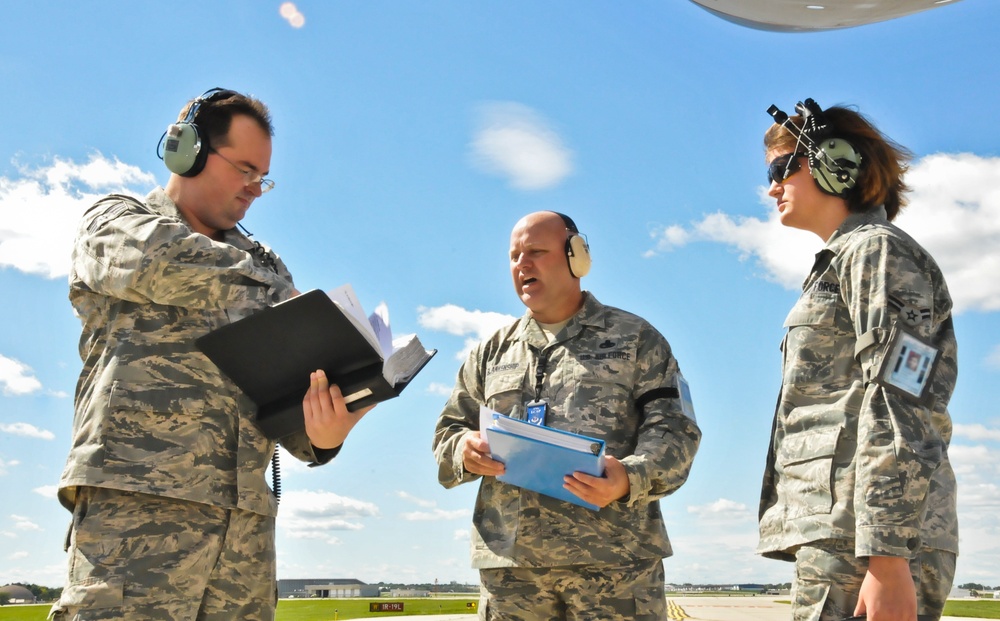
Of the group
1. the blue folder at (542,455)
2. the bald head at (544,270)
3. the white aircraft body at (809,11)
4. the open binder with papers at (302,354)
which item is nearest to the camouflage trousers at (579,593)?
the blue folder at (542,455)

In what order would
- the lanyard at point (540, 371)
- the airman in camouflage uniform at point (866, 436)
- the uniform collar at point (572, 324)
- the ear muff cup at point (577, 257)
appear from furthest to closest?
1. the ear muff cup at point (577, 257)
2. the uniform collar at point (572, 324)
3. the lanyard at point (540, 371)
4. the airman in camouflage uniform at point (866, 436)

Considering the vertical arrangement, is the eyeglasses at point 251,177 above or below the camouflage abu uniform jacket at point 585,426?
above

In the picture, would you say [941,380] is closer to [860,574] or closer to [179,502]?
[860,574]

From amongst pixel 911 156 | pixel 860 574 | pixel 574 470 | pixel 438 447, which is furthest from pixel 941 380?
pixel 438 447

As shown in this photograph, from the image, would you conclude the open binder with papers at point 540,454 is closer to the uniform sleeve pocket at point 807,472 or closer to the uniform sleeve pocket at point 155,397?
the uniform sleeve pocket at point 807,472

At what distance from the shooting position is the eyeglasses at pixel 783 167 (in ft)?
11.9

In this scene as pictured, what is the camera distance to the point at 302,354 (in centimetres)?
324

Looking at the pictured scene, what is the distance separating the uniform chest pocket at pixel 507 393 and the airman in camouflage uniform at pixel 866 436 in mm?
1349

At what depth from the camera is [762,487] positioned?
136 inches

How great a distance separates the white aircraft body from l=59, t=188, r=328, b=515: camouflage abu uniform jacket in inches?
95.8

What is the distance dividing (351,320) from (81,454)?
107 cm

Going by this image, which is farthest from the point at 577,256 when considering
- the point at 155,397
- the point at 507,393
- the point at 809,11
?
the point at 155,397

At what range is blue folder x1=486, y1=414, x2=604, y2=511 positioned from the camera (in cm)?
352

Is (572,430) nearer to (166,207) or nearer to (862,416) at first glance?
(862,416)
